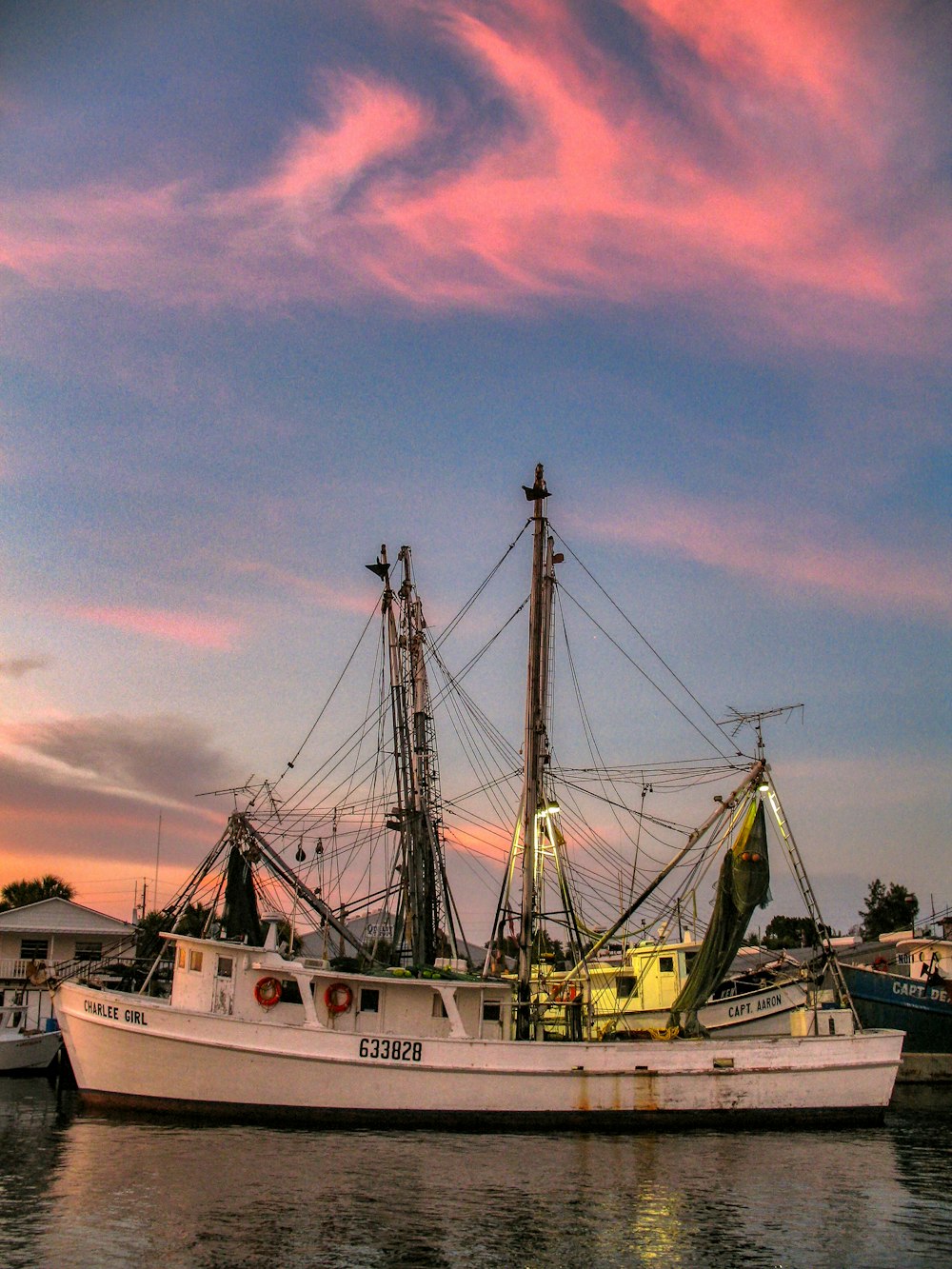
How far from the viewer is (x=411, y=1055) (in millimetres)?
27031

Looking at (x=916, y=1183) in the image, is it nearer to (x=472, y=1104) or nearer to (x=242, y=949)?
(x=472, y=1104)

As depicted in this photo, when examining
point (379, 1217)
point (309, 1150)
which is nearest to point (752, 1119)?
point (309, 1150)

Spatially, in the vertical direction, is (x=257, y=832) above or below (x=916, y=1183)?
above

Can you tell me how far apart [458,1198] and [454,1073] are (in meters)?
7.94

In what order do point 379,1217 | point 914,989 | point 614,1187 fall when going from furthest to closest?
point 914,989
point 614,1187
point 379,1217

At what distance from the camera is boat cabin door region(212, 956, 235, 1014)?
27.7 meters

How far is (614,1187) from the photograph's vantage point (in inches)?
804

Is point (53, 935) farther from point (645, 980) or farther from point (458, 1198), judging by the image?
point (458, 1198)

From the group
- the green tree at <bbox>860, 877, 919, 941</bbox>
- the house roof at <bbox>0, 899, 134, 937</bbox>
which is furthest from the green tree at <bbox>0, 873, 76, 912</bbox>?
the green tree at <bbox>860, 877, 919, 941</bbox>

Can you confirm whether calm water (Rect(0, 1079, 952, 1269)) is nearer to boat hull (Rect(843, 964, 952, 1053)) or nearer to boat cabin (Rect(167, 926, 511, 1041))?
boat cabin (Rect(167, 926, 511, 1041))

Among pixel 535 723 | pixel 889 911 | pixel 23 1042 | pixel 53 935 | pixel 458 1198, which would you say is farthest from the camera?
pixel 889 911

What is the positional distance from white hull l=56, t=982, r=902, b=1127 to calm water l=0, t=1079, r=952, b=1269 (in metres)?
0.98

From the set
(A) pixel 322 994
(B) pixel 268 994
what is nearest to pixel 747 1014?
(A) pixel 322 994

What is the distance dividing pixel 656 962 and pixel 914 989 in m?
13.1
